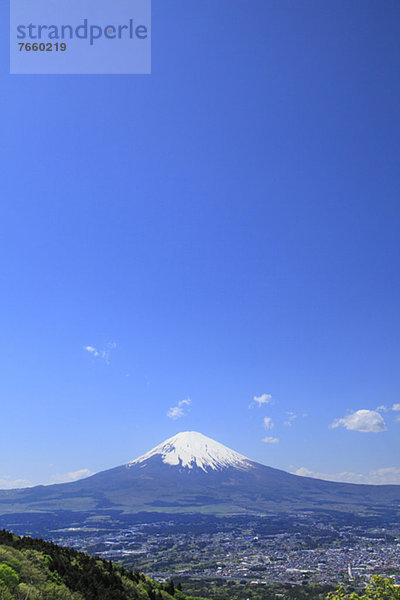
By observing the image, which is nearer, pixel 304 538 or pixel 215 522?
pixel 304 538

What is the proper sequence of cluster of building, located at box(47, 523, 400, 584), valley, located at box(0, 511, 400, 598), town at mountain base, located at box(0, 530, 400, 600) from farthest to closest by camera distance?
cluster of building, located at box(47, 523, 400, 584) < valley, located at box(0, 511, 400, 598) < town at mountain base, located at box(0, 530, 400, 600)

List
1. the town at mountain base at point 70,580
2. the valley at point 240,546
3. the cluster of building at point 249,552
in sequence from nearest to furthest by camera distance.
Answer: the town at mountain base at point 70,580
the valley at point 240,546
the cluster of building at point 249,552

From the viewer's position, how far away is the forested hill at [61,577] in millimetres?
12883

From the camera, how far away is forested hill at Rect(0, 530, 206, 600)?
1288 cm

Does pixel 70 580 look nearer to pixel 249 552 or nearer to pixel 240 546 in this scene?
pixel 249 552

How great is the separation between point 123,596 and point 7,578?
4494mm

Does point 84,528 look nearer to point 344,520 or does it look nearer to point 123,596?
point 344,520

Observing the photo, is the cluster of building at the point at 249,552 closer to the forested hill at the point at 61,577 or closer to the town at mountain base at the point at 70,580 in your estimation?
the town at mountain base at the point at 70,580

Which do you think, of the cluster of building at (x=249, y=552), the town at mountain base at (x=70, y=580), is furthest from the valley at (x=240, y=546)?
the town at mountain base at (x=70, y=580)

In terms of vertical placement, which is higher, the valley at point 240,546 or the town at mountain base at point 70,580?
the town at mountain base at point 70,580

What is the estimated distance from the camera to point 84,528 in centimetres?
15100

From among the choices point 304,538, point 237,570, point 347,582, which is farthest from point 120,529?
point 347,582

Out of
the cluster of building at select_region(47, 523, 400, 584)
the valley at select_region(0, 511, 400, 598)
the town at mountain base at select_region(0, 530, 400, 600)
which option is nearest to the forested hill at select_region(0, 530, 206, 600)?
the town at mountain base at select_region(0, 530, 400, 600)

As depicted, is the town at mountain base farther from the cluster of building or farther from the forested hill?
the cluster of building
